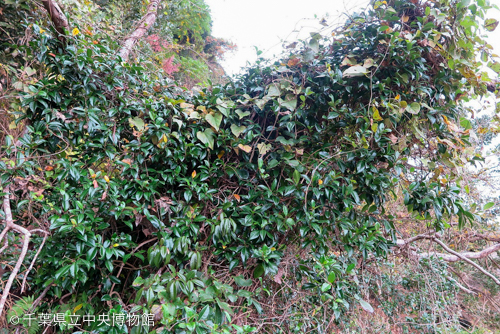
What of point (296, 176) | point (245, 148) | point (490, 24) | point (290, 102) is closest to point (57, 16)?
point (245, 148)

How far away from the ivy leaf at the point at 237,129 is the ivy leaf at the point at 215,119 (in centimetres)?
9

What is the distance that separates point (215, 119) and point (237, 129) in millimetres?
144

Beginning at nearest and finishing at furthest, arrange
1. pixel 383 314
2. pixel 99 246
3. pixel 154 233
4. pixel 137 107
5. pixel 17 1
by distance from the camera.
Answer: pixel 99 246 → pixel 154 233 → pixel 137 107 → pixel 17 1 → pixel 383 314

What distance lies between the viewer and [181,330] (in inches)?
41.3

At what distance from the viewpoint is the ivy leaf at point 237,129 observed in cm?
145

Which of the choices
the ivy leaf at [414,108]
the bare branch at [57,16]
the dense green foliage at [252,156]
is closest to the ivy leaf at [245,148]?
the dense green foliage at [252,156]

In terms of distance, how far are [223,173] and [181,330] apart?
83 cm

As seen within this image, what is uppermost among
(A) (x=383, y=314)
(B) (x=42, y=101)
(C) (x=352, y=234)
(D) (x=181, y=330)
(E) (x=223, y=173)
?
(B) (x=42, y=101)

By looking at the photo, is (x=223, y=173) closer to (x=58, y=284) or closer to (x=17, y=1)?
(x=58, y=284)

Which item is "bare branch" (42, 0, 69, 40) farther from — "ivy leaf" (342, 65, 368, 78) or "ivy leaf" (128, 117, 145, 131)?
"ivy leaf" (342, 65, 368, 78)

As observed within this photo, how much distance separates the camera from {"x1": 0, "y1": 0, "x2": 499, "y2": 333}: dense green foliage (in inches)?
51.5

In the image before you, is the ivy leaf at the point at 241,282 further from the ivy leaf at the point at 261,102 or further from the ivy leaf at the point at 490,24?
the ivy leaf at the point at 490,24

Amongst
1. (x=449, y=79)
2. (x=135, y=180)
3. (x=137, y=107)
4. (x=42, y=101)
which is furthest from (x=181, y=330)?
(x=449, y=79)

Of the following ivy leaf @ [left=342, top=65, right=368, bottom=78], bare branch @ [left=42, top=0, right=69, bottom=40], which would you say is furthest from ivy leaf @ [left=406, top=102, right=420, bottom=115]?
bare branch @ [left=42, top=0, right=69, bottom=40]
